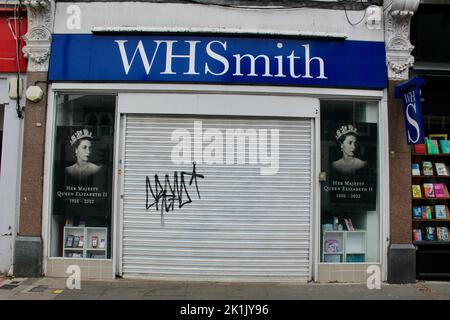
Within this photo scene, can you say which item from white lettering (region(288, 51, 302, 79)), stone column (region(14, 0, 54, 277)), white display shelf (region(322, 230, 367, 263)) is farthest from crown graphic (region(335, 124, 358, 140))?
stone column (region(14, 0, 54, 277))

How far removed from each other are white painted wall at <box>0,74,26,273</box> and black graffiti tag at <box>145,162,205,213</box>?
87.1 inches

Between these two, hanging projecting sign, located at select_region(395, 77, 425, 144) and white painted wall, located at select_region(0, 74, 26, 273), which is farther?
white painted wall, located at select_region(0, 74, 26, 273)

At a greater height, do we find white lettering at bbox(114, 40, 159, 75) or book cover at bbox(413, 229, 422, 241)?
white lettering at bbox(114, 40, 159, 75)

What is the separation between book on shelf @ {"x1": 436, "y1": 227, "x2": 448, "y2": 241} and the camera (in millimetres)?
7813

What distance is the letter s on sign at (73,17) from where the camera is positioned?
7559mm

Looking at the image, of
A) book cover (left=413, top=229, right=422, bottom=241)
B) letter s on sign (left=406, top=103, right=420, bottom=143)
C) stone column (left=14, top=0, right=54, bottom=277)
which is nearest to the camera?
letter s on sign (left=406, top=103, right=420, bottom=143)

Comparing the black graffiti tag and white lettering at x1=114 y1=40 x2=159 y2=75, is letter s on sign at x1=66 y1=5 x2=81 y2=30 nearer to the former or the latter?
white lettering at x1=114 y1=40 x2=159 y2=75

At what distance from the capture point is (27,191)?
7445 millimetres

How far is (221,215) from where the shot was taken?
7.47 metres

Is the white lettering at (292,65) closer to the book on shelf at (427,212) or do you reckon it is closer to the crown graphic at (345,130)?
the crown graphic at (345,130)

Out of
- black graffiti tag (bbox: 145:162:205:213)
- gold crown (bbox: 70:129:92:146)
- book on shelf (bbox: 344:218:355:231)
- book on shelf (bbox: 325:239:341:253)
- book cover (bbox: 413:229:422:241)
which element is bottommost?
book on shelf (bbox: 325:239:341:253)

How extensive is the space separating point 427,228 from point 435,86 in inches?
98.9

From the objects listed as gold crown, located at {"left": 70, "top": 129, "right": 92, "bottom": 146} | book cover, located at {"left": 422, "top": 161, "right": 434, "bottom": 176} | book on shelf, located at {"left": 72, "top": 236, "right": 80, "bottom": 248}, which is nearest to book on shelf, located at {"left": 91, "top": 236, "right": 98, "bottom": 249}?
book on shelf, located at {"left": 72, "top": 236, "right": 80, "bottom": 248}

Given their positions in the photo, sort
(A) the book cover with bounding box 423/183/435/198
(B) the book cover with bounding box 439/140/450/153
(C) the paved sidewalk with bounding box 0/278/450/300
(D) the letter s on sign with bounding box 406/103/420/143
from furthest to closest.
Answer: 1. (B) the book cover with bounding box 439/140/450/153
2. (A) the book cover with bounding box 423/183/435/198
3. (D) the letter s on sign with bounding box 406/103/420/143
4. (C) the paved sidewalk with bounding box 0/278/450/300
